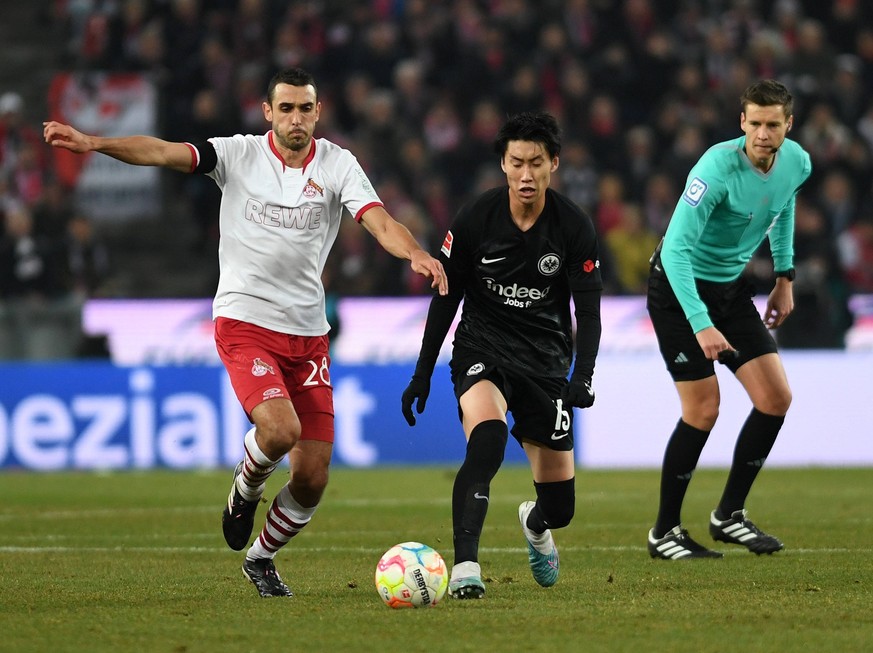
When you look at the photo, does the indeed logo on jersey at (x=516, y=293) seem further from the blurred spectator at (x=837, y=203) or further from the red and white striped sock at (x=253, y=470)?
the blurred spectator at (x=837, y=203)

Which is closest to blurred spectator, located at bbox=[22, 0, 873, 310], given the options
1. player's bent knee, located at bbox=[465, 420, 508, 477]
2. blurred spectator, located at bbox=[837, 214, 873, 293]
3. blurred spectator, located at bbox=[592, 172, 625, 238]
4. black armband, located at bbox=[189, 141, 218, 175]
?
blurred spectator, located at bbox=[592, 172, 625, 238]

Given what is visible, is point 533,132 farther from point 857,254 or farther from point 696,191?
point 857,254

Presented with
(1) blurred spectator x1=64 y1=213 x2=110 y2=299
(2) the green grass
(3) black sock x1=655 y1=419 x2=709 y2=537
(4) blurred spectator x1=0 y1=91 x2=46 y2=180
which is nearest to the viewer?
(2) the green grass

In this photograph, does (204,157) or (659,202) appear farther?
(659,202)

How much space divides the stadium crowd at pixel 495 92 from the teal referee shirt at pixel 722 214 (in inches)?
350

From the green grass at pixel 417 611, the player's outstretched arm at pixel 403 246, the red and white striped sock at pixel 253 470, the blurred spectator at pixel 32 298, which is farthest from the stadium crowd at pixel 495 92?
the player's outstretched arm at pixel 403 246

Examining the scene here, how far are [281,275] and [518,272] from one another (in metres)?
1.00

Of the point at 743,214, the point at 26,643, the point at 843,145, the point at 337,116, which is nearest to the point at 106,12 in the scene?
the point at 337,116

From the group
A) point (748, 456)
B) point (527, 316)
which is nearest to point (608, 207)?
point (748, 456)

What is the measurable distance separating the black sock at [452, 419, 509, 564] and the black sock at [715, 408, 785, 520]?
2.06 metres

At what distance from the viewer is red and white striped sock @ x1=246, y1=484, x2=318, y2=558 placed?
21.1 ft

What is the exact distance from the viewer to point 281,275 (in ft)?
21.4

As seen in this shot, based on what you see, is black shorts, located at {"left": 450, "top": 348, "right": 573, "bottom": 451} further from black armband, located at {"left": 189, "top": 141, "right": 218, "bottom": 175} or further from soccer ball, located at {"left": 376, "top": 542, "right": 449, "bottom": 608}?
black armband, located at {"left": 189, "top": 141, "right": 218, "bottom": 175}

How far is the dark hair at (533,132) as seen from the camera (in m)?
6.20
